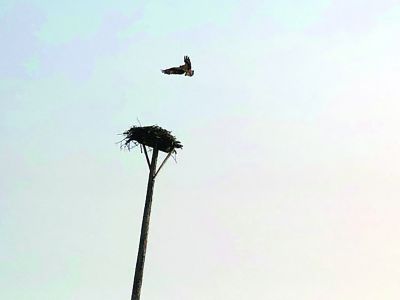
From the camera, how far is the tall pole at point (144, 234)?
2208 cm

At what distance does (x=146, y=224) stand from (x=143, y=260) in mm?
1280

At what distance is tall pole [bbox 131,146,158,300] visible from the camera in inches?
869

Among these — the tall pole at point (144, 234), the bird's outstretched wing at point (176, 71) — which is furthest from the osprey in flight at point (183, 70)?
the tall pole at point (144, 234)

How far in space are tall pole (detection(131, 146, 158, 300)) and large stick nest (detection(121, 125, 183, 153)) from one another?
0.36 meters

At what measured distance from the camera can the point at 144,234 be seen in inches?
903

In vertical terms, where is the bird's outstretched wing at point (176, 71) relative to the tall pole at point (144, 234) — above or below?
above

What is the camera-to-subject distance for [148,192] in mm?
23562

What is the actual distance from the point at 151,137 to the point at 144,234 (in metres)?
3.39

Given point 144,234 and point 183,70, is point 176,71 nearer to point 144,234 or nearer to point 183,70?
point 183,70

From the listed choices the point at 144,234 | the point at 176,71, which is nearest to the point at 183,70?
the point at 176,71

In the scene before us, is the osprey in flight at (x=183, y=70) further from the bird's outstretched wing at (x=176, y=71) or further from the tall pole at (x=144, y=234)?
the tall pole at (x=144, y=234)

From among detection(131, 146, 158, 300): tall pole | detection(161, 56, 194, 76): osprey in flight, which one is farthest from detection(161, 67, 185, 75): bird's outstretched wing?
detection(131, 146, 158, 300): tall pole

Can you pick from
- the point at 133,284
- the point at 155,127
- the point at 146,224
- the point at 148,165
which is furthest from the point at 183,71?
the point at 133,284

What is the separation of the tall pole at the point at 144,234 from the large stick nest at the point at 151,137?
36 cm
